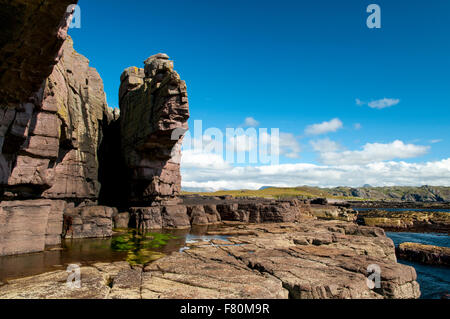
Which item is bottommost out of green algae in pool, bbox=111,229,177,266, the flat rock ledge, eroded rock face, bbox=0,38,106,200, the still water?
the still water

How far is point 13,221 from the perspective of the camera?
13414mm

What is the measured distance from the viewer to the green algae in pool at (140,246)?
12.0m

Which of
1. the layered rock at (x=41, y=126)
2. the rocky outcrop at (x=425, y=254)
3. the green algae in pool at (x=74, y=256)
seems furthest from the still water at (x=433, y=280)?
the layered rock at (x=41, y=126)

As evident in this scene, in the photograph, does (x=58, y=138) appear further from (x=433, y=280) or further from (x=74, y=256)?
(x=433, y=280)

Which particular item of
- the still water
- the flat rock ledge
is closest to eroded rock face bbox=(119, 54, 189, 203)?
the flat rock ledge

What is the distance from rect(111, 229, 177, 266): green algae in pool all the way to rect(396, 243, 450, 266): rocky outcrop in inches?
707

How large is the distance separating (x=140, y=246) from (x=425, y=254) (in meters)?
19.9

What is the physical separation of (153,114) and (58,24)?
17521 millimetres

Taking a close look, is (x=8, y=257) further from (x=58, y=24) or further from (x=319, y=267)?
(x=319, y=267)

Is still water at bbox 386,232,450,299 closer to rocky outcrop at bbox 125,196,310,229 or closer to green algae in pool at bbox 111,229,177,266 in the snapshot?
rocky outcrop at bbox 125,196,310,229

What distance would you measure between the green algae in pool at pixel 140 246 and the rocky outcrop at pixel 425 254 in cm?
1795

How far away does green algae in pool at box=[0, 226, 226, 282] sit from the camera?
33.9 ft

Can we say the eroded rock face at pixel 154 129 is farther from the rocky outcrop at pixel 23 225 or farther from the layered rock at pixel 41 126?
the rocky outcrop at pixel 23 225

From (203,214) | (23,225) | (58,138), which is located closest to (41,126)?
(58,138)
